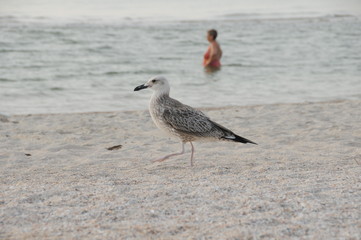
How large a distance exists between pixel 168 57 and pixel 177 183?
46.0 feet

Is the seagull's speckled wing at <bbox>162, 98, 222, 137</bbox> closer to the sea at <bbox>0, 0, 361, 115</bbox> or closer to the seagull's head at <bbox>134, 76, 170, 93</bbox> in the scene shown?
the seagull's head at <bbox>134, 76, 170, 93</bbox>

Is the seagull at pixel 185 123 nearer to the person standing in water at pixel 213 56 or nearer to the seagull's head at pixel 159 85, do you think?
the seagull's head at pixel 159 85

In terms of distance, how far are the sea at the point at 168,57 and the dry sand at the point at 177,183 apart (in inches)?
121

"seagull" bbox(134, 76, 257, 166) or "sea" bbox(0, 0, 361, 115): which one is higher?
"seagull" bbox(134, 76, 257, 166)

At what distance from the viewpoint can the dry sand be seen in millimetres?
4125

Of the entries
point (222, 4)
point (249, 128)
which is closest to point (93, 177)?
point (249, 128)

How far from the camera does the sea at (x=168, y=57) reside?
43.3 ft

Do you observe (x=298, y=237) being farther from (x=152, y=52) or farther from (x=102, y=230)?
(x=152, y=52)

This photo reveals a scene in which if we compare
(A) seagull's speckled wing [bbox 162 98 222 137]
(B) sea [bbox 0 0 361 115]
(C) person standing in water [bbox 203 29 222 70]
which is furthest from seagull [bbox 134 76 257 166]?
(C) person standing in water [bbox 203 29 222 70]

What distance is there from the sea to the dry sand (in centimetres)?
306

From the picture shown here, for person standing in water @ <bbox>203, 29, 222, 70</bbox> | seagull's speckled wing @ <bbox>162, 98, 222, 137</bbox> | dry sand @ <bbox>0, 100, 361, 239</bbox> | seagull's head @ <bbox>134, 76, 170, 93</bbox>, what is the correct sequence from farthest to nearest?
person standing in water @ <bbox>203, 29, 222, 70</bbox>
seagull's head @ <bbox>134, 76, 170, 93</bbox>
seagull's speckled wing @ <bbox>162, 98, 222, 137</bbox>
dry sand @ <bbox>0, 100, 361, 239</bbox>

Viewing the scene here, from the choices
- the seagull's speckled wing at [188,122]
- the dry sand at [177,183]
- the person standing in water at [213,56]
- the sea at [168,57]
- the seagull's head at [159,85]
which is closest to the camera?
the dry sand at [177,183]

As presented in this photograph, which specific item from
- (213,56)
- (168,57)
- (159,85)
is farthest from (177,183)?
(168,57)

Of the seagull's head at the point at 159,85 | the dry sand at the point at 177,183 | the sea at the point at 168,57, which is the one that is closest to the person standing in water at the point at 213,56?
the sea at the point at 168,57
